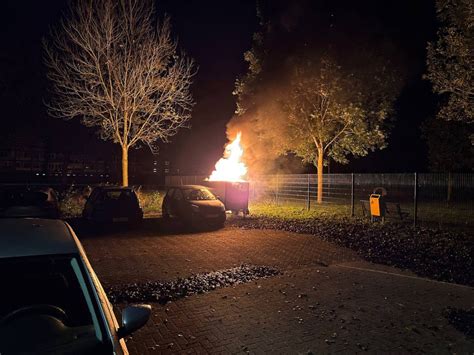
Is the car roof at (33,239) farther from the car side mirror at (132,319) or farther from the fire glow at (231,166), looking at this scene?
the fire glow at (231,166)

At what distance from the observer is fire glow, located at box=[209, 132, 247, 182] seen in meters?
21.6

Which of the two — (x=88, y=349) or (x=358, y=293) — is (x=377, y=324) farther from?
(x=88, y=349)

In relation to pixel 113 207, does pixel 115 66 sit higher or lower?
higher

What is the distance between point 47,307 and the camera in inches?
107

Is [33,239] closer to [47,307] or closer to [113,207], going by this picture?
[47,307]

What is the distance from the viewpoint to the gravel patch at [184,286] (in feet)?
19.4

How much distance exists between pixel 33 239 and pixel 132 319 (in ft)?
3.32

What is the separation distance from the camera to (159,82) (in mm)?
17781

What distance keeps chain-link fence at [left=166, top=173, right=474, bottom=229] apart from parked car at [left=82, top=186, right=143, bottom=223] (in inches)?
343

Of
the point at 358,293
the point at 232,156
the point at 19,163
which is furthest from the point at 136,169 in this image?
the point at 358,293

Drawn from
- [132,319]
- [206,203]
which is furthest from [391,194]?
[132,319]

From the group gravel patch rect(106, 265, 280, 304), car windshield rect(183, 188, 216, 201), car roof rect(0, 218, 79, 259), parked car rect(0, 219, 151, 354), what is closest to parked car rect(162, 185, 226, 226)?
car windshield rect(183, 188, 216, 201)

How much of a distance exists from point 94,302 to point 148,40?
1654 cm

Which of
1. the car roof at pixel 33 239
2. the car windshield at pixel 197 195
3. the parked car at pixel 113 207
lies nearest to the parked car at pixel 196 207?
the car windshield at pixel 197 195
